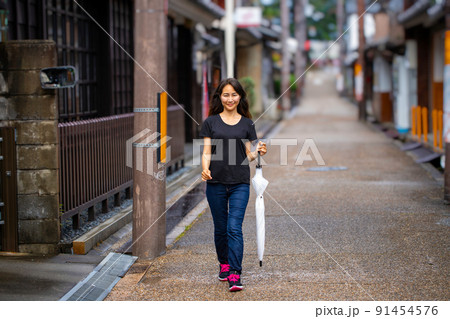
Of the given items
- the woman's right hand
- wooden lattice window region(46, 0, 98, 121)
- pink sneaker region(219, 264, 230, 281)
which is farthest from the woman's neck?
wooden lattice window region(46, 0, 98, 121)

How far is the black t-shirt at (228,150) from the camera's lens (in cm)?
613

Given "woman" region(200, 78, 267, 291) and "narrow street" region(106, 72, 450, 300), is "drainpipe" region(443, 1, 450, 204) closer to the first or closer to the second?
"narrow street" region(106, 72, 450, 300)

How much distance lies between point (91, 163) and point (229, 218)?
10.3 ft

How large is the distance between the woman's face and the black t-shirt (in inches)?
5.7

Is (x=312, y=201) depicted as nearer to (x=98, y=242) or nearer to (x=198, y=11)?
(x=98, y=242)

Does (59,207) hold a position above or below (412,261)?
above

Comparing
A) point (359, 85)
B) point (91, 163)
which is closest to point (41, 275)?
point (91, 163)

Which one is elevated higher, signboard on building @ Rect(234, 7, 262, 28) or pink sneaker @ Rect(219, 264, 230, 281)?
signboard on building @ Rect(234, 7, 262, 28)

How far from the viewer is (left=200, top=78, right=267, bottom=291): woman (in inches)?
241

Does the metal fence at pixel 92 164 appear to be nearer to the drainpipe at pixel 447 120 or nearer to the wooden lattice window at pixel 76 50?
the wooden lattice window at pixel 76 50

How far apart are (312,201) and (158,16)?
437 centimetres

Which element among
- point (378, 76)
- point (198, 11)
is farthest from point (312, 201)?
point (378, 76)

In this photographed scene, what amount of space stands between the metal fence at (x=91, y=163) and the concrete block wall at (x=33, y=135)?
A: 0.89 feet

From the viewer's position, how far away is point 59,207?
751 centimetres
